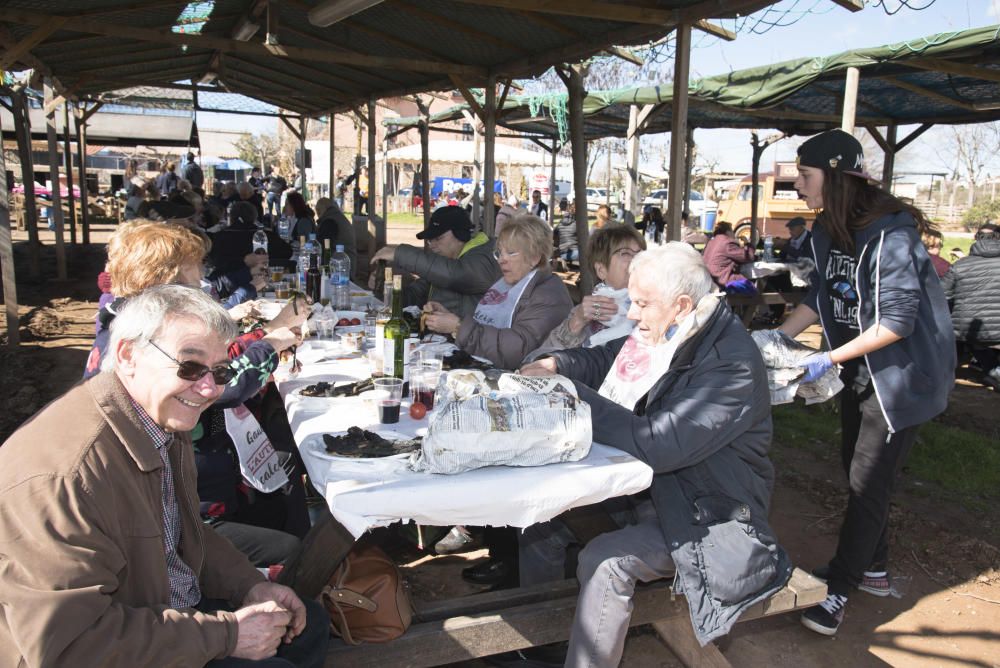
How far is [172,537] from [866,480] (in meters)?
2.53

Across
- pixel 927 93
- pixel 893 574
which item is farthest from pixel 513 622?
pixel 927 93

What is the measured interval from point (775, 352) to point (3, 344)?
7283 mm

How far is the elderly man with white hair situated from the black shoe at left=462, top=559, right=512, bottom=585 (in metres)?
0.96

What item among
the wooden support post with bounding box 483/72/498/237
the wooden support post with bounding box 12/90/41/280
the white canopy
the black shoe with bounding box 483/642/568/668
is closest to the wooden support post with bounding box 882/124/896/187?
the wooden support post with bounding box 483/72/498/237

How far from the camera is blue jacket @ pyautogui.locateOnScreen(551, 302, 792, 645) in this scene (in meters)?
2.08

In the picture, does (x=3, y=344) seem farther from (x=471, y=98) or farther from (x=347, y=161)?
(x=347, y=161)

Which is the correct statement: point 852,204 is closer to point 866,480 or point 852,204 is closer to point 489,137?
point 866,480

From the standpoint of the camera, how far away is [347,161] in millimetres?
45562

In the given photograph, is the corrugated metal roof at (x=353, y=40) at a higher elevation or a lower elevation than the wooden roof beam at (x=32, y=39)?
higher

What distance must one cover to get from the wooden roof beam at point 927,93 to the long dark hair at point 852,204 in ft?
16.7

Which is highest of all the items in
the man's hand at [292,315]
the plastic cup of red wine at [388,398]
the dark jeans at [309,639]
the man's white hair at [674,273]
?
the man's white hair at [674,273]

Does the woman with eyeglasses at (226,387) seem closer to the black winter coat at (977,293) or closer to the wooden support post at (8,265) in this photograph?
the wooden support post at (8,265)

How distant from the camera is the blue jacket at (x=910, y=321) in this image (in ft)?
9.06

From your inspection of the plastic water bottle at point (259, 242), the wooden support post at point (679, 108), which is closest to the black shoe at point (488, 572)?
the wooden support post at point (679, 108)
